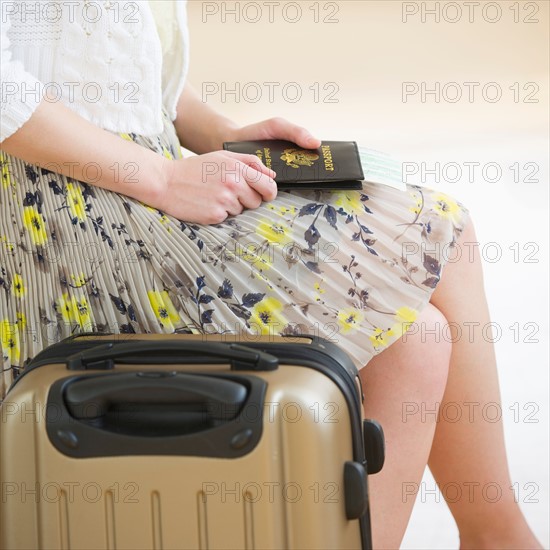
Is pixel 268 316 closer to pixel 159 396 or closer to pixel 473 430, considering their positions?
pixel 159 396

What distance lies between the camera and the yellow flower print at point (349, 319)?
1.07 meters

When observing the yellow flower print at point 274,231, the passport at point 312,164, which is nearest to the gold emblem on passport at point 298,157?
the passport at point 312,164

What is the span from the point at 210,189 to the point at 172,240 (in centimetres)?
8

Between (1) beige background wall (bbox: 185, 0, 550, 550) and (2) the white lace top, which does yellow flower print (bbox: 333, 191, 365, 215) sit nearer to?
(2) the white lace top

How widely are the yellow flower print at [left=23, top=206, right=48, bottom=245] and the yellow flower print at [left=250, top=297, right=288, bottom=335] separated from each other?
27 cm

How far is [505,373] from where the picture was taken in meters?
2.09

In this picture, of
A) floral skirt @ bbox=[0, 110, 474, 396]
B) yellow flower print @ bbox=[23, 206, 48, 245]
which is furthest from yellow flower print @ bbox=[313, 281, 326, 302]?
yellow flower print @ bbox=[23, 206, 48, 245]

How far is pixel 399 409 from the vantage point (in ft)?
3.68

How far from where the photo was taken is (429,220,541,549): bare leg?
1219 mm

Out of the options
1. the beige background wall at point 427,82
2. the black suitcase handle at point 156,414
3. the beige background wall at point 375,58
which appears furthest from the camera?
the beige background wall at point 375,58

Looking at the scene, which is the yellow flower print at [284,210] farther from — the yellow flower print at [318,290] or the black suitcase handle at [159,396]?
the black suitcase handle at [159,396]

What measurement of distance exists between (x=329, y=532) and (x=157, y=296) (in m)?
0.36

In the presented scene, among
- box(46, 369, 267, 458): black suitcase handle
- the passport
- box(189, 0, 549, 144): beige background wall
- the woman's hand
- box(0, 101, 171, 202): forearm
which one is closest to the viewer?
box(46, 369, 267, 458): black suitcase handle

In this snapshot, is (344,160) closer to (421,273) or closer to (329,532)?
(421,273)
